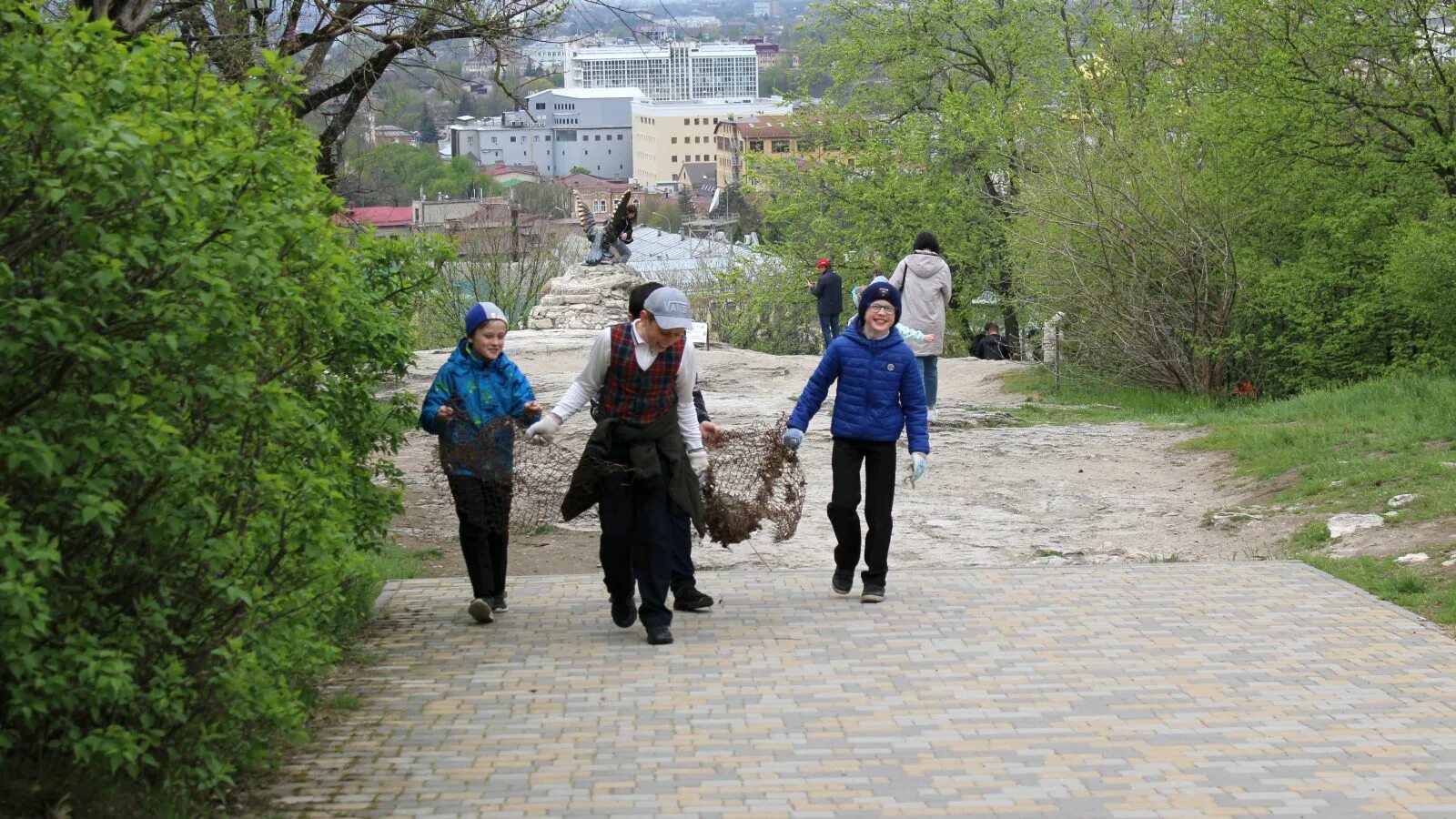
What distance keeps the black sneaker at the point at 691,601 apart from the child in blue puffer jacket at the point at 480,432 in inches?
37.5

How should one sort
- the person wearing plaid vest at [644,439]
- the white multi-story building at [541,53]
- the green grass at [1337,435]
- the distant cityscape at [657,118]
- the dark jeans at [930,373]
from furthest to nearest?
the distant cityscape at [657,118] → the dark jeans at [930,373] → the white multi-story building at [541,53] → the green grass at [1337,435] → the person wearing plaid vest at [644,439]

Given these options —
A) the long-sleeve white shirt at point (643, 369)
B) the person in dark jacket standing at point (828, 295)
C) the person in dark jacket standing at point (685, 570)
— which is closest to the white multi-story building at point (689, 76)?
the person in dark jacket standing at point (828, 295)

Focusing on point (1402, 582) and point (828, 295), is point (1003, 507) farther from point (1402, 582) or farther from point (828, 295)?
point (828, 295)

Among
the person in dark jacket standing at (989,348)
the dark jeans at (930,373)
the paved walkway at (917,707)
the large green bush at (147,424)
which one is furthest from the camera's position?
the person in dark jacket standing at (989,348)

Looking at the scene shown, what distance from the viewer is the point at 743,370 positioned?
71.8ft

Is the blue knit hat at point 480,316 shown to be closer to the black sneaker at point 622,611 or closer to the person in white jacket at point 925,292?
the black sneaker at point 622,611

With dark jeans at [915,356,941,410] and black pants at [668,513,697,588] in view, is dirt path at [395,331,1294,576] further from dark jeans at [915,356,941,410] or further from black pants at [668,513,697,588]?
black pants at [668,513,697,588]

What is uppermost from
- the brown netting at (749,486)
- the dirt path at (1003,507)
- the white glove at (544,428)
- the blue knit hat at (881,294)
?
the blue knit hat at (881,294)

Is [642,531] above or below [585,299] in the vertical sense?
above

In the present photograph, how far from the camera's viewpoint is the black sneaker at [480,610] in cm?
815

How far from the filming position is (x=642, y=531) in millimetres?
7906

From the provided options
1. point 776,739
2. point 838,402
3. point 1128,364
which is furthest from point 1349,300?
point 776,739

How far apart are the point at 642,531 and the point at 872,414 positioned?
1453 millimetres

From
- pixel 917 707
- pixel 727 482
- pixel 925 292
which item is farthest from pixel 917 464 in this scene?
pixel 925 292
